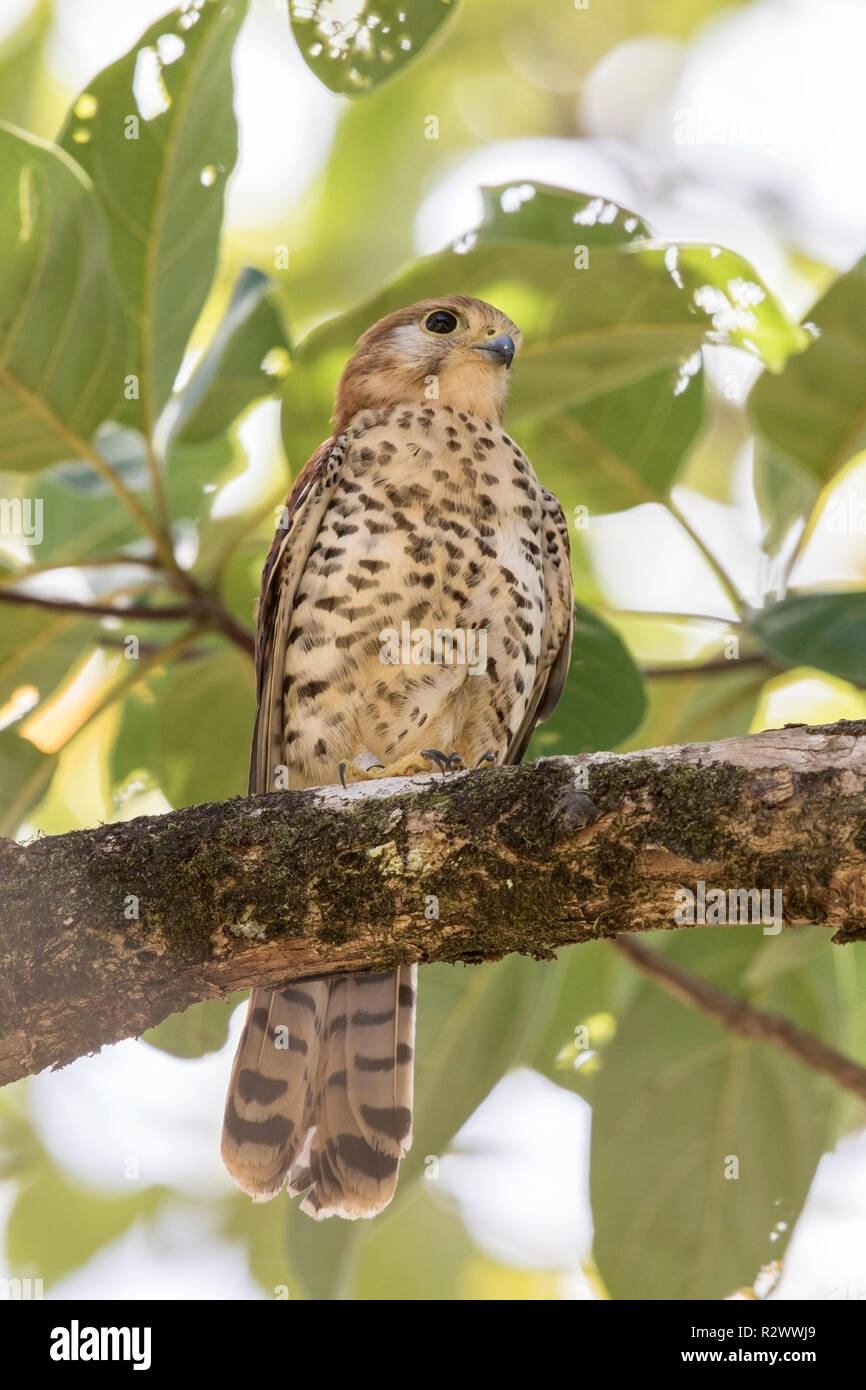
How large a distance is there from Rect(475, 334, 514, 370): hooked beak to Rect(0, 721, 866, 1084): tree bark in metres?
1.96

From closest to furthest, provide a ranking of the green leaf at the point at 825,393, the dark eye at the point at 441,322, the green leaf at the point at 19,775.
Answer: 1. the green leaf at the point at 825,393
2. the green leaf at the point at 19,775
3. the dark eye at the point at 441,322

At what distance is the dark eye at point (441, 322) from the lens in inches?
181

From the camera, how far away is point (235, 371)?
161 inches

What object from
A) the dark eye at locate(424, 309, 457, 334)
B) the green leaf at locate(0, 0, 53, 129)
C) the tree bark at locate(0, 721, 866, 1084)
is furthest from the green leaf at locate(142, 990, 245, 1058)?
the green leaf at locate(0, 0, 53, 129)

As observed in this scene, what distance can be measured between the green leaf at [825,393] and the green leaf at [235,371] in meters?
1.37

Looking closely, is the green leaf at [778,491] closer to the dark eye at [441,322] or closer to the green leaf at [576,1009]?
the dark eye at [441,322]

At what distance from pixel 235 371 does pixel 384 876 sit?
6.97 feet

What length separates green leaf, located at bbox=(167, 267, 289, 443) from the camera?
4070mm

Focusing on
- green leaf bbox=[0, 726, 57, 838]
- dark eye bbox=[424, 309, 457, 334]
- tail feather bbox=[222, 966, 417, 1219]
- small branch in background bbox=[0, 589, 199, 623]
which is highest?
dark eye bbox=[424, 309, 457, 334]

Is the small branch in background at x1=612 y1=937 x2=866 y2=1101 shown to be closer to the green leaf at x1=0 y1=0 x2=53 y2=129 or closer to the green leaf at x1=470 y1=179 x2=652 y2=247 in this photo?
the green leaf at x1=470 y1=179 x2=652 y2=247

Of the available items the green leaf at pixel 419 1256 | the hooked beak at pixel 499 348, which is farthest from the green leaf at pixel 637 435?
the green leaf at pixel 419 1256

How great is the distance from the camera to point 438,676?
4066 millimetres
